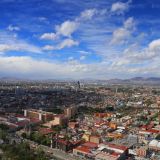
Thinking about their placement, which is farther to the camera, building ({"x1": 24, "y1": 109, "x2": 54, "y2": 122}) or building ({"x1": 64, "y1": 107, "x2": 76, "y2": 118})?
building ({"x1": 64, "y1": 107, "x2": 76, "y2": 118})

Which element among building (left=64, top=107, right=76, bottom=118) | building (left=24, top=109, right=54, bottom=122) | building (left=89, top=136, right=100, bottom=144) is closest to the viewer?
building (left=89, top=136, right=100, bottom=144)

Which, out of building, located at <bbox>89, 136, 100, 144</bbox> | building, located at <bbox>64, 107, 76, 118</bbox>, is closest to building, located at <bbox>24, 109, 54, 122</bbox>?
building, located at <bbox>64, 107, 76, 118</bbox>

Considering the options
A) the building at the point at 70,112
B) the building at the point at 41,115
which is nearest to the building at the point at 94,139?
the building at the point at 41,115

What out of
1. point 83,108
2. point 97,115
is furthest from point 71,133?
point 83,108

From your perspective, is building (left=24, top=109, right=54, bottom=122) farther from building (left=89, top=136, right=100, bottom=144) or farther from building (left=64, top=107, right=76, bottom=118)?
building (left=89, top=136, right=100, bottom=144)

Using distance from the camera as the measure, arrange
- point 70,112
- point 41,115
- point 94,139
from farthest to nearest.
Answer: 1. point 70,112
2. point 41,115
3. point 94,139

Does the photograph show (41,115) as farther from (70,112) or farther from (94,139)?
(94,139)

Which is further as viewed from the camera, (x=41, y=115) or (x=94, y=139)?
(x=41, y=115)

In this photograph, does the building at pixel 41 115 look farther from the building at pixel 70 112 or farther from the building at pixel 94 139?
the building at pixel 94 139

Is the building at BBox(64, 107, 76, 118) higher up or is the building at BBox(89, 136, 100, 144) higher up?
the building at BBox(64, 107, 76, 118)

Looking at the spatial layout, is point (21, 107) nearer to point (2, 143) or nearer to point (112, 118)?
point (112, 118)

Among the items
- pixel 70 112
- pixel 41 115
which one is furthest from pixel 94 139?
pixel 70 112
